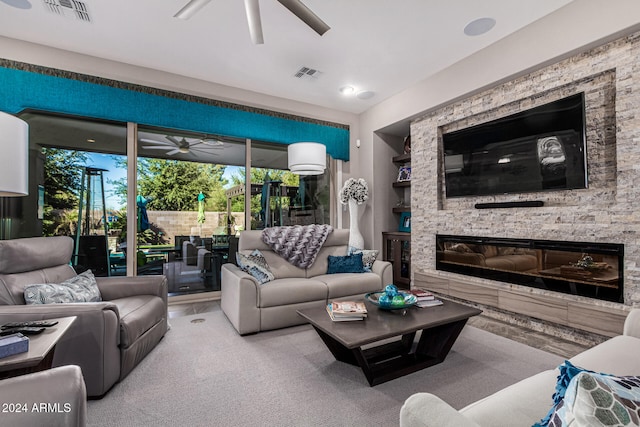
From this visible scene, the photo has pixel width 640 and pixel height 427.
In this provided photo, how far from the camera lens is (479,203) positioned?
3469 millimetres

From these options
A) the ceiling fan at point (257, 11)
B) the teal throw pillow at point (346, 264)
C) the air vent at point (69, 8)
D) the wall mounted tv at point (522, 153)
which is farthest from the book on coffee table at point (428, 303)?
the air vent at point (69, 8)

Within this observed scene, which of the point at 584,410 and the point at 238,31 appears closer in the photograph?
the point at 584,410

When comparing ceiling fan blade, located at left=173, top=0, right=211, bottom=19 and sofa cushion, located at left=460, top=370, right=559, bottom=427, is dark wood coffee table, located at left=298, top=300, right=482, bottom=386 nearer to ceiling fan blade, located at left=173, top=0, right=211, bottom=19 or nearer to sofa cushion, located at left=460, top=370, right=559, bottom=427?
sofa cushion, located at left=460, top=370, right=559, bottom=427

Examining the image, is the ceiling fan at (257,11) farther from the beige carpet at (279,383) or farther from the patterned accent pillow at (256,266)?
the beige carpet at (279,383)

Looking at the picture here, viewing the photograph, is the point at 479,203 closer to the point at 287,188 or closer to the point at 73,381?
the point at 287,188

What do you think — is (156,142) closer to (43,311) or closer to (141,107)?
(141,107)

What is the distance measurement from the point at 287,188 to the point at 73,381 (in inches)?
160

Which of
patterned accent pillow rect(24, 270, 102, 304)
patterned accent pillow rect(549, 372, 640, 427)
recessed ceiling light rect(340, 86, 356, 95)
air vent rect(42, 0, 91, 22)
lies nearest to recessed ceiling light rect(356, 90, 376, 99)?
recessed ceiling light rect(340, 86, 356, 95)

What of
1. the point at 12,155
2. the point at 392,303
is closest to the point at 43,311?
the point at 12,155

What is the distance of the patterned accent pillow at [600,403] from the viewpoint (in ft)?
1.82

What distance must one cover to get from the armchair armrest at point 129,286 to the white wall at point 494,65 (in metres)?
3.26

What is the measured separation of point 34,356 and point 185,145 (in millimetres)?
3433

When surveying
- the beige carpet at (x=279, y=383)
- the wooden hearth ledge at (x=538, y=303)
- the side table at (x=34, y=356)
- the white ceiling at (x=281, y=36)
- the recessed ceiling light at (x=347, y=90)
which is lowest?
the beige carpet at (x=279, y=383)

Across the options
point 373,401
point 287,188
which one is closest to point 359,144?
point 287,188
